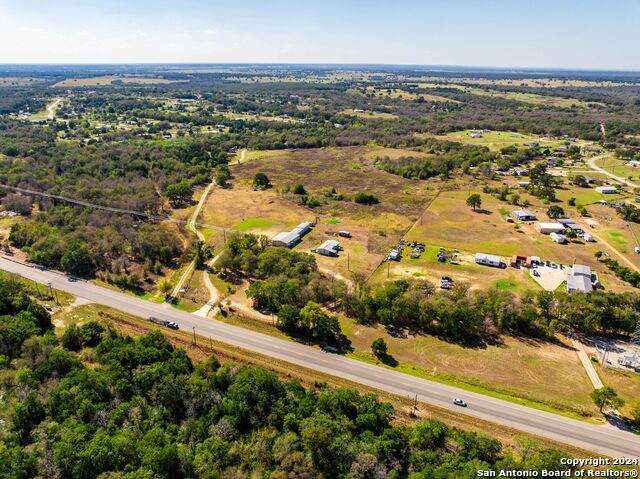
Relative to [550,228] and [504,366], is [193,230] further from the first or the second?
[550,228]

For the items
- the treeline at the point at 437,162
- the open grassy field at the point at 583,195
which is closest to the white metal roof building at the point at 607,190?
the open grassy field at the point at 583,195


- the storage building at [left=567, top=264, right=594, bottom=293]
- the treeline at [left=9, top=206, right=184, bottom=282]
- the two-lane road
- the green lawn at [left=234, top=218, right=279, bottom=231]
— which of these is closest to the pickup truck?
the two-lane road

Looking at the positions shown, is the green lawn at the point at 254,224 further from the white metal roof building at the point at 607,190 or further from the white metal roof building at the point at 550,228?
the white metal roof building at the point at 607,190

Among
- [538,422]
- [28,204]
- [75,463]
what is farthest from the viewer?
[28,204]

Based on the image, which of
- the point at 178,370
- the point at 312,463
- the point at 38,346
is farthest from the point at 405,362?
the point at 38,346

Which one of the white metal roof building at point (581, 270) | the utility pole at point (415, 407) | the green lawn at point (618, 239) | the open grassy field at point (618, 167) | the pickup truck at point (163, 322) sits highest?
the open grassy field at point (618, 167)

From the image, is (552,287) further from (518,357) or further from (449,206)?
(449,206)

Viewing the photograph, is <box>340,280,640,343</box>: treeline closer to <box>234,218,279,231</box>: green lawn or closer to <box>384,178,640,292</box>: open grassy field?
<box>384,178,640,292</box>: open grassy field
